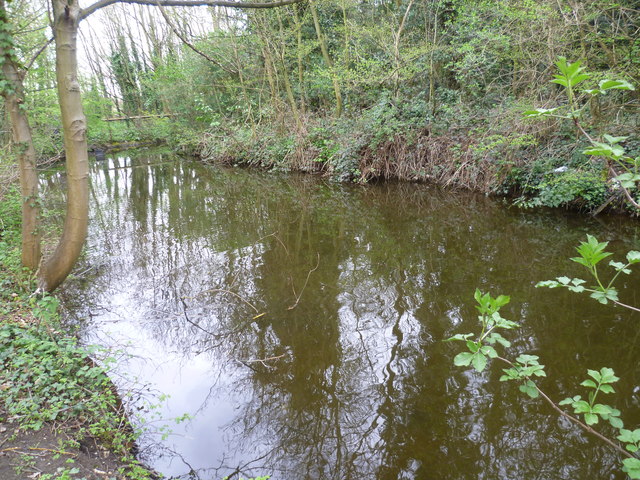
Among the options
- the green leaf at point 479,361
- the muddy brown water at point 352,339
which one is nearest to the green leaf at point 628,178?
the green leaf at point 479,361

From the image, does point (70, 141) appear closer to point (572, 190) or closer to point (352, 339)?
point (352, 339)

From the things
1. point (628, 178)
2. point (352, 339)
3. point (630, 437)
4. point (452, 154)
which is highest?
point (628, 178)

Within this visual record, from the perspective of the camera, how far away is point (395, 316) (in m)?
4.74

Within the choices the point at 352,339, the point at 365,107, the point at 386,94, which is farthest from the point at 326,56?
the point at 352,339

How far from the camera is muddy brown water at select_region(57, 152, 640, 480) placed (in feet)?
9.72

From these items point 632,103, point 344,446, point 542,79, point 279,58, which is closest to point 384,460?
point 344,446

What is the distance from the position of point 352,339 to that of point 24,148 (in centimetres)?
386

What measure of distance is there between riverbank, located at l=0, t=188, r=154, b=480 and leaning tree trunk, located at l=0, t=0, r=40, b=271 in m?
0.94

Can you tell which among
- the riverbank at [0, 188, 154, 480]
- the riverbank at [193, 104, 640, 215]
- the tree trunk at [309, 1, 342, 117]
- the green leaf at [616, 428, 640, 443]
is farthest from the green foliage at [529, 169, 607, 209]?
the tree trunk at [309, 1, 342, 117]

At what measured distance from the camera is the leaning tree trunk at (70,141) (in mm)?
3396

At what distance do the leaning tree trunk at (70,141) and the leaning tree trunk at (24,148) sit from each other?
0.32 meters

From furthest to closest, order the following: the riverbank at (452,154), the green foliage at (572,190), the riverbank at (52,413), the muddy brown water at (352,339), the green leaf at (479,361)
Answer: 1. the riverbank at (452,154)
2. the green foliage at (572,190)
3. the muddy brown water at (352,339)
4. the riverbank at (52,413)
5. the green leaf at (479,361)

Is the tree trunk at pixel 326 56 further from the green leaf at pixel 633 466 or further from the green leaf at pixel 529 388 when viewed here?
the green leaf at pixel 633 466

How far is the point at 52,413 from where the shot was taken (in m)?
2.63
